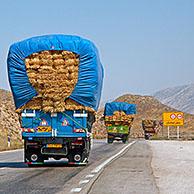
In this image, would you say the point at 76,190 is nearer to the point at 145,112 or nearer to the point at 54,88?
the point at 54,88

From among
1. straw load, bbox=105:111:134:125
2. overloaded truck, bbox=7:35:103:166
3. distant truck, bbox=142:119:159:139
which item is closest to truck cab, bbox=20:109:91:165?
overloaded truck, bbox=7:35:103:166

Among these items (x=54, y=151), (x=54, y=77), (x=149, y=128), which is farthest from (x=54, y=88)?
(x=149, y=128)

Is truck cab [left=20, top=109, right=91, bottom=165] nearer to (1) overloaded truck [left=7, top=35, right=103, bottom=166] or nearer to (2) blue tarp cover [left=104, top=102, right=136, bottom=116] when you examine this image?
(1) overloaded truck [left=7, top=35, right=103, bottom=166]

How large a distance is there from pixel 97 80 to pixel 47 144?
2.96m

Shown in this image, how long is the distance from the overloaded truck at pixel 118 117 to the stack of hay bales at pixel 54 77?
3688cm

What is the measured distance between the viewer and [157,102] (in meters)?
167

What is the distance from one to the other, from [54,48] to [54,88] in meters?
1.41

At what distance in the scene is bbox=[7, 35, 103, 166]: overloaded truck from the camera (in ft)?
70.5

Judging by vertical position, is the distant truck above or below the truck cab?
below

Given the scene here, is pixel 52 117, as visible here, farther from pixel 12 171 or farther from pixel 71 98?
pixel 12 171

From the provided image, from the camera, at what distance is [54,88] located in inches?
846

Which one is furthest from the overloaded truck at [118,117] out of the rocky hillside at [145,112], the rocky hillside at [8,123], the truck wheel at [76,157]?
the rocky hillside at [145,112]

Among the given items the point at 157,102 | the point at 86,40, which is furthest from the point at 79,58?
the point at 157,102

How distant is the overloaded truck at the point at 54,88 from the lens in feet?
70.5
